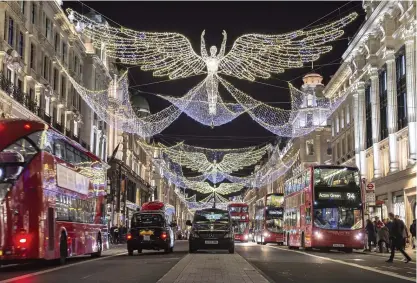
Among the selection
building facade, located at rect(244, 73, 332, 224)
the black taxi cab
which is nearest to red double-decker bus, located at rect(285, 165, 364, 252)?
the black taxi cab

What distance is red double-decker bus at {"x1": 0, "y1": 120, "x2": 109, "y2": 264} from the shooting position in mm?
16906

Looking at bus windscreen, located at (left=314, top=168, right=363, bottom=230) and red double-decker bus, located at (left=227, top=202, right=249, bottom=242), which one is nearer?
bus windscreen, located at (left=314, top=168, right=363, bottom=230)

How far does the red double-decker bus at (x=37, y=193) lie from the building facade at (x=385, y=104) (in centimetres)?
2204

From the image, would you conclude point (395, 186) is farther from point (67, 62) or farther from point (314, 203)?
point (67, 62)

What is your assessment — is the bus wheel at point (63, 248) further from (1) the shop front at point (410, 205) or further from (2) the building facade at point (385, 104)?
(1) the shop front at point (410, 205)

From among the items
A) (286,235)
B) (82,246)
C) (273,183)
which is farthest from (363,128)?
(273,183)

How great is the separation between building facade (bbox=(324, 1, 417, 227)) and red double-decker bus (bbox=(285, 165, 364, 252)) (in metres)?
6.65

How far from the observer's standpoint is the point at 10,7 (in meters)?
37.1

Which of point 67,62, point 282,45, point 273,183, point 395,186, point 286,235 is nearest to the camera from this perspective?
point 282,45

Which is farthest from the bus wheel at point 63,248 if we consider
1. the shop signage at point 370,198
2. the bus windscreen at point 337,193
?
the shop signage at point 370,198

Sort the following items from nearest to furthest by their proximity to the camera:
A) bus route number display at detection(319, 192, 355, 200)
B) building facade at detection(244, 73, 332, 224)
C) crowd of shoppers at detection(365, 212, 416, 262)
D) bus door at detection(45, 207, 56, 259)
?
bus door at detection(45, 207, 56, 259), crowd of shoppers at detection(365, 212, 416, 262), bus route number display at detection(319, 192, 355, 200), building facade at detection(244, 73, 332, 224)

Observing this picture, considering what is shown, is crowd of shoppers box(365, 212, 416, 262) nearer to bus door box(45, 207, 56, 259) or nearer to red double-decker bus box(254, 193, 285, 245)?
red double-decker bus box(254, 193, 285, 245)

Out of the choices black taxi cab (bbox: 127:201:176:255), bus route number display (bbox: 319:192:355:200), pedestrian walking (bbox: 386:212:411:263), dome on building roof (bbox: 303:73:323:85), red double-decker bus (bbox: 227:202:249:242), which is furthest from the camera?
dome on building roof (bbox: 303:73:323:85)

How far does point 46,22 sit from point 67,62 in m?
6.72
